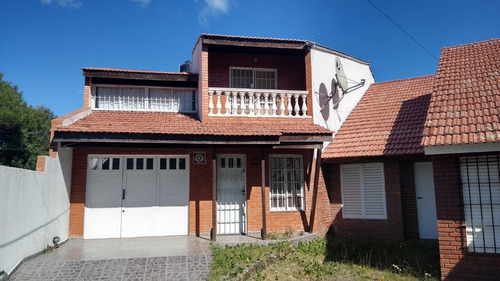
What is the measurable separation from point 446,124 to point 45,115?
31.0 meters

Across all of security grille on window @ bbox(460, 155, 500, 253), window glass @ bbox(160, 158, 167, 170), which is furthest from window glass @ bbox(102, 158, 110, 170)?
security grille on window @ bbox(460, 155, 500, 253)

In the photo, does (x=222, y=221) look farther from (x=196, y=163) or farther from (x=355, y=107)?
(x=355, y=107)

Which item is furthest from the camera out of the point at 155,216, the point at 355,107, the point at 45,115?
the point at 45,115

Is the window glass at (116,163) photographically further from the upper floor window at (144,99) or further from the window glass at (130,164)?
the upper floor window at (144,99)

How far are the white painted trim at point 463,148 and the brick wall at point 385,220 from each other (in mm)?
3693

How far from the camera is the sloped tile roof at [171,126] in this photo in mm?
8875

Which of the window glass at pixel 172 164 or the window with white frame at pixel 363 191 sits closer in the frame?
the window glass at pixel 172 164

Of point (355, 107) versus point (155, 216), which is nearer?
point (155, 216)

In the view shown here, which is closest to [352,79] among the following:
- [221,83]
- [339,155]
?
[339,155]

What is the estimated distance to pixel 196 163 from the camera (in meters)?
10.4

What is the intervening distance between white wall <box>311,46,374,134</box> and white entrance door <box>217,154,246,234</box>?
9.50ft

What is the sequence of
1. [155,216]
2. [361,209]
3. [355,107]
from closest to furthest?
[155,216]
[361,209]
[355,107]

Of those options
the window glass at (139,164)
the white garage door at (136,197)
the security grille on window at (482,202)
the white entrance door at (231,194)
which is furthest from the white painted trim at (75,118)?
the security grille on window at (482,202)

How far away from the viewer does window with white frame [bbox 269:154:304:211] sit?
10742 mm
